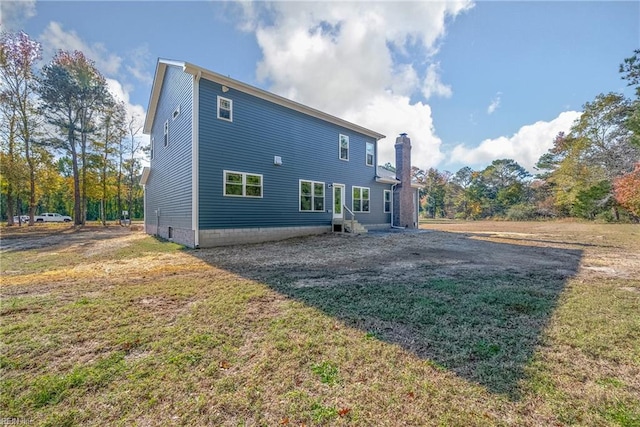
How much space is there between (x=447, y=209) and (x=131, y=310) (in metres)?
55.0

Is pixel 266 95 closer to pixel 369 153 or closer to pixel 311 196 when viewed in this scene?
pixel 311 196

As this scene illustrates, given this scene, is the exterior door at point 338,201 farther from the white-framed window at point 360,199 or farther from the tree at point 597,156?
the tree at point 597,156

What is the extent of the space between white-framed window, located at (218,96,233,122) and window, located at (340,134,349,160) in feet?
20.3

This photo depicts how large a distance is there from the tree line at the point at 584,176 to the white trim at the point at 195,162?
49.5 ft

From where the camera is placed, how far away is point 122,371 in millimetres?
2232

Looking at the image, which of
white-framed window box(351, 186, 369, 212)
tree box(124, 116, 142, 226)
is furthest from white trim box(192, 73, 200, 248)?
tree box(124, 116, 142, 226)

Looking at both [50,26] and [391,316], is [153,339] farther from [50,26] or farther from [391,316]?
[50,26]

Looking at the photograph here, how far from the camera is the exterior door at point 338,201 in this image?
14.0 metres

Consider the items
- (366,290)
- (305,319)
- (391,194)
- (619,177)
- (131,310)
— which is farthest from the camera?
(619,177)

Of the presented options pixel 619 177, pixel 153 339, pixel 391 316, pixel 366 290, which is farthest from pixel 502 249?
pixel 619 177

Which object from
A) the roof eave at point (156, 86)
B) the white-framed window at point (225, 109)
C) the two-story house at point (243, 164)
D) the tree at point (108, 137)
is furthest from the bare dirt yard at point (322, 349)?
the tree at point (108, 137)

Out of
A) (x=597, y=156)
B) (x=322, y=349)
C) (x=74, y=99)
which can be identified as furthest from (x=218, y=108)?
(x=597, y=156)

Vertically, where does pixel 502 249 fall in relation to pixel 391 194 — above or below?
below

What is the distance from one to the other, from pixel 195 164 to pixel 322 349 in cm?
855
